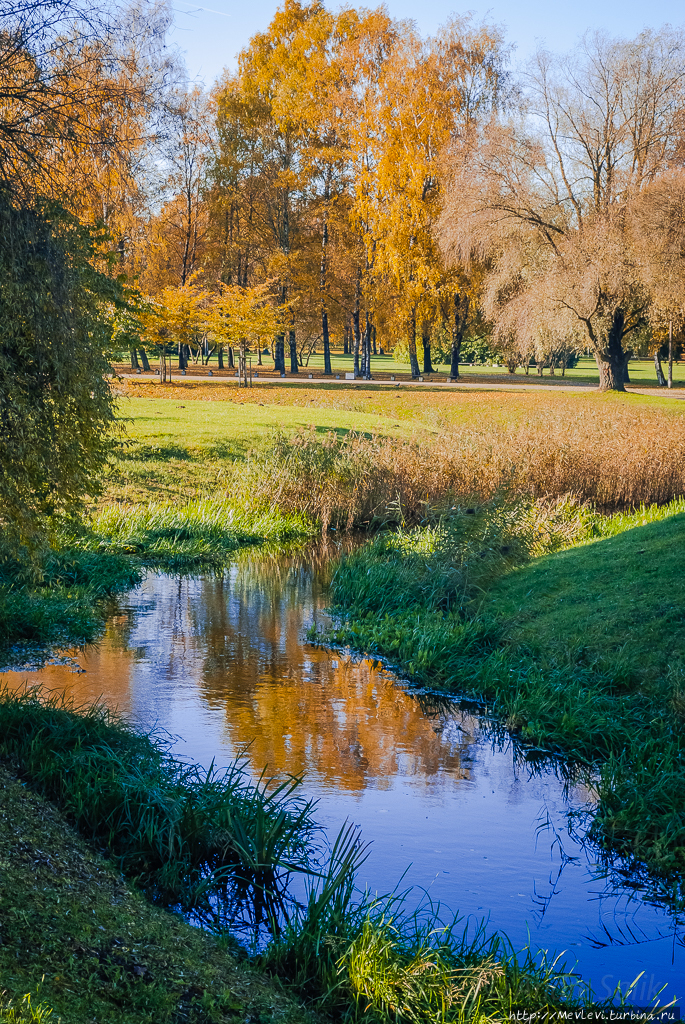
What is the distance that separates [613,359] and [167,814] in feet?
111

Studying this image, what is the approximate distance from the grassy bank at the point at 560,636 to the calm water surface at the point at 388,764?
410mm

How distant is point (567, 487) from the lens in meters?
16.1

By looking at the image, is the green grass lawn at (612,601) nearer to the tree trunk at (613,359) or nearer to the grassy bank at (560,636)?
the grassy bank at (560,636)

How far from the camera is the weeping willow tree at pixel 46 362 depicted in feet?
18.2

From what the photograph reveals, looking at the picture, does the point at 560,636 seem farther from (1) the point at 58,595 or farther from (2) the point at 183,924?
(1) the point at 58,595

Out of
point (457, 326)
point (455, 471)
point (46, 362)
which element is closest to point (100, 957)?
point (46, 362)

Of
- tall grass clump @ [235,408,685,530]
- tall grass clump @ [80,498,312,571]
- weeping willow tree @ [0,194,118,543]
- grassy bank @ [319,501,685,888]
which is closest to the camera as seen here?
weeping willow tree @ [0,194,118,543]

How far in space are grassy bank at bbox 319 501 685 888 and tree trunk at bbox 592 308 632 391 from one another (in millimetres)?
24252

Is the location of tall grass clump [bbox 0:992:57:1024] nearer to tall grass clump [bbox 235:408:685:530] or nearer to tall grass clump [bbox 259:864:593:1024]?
tall grass clump [bbox 259:864:593:1024]

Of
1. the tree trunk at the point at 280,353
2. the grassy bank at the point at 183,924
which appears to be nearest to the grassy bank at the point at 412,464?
the grassy bank at the point at 183,924

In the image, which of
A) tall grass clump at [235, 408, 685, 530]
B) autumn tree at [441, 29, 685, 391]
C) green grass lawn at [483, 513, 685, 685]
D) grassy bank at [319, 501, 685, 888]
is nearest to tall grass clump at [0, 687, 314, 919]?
grassy bank at [319, 501, 685, 888]

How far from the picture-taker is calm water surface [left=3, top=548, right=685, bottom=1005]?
497 centimetres

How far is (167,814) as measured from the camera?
529 cm

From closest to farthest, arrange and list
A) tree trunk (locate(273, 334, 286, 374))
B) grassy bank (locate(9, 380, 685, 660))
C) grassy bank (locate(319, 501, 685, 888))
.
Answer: grassy bank (locate(319, 501, 685, 888)), grassy bank (locate(9, 380, 685, 660)), tree trunk (locate(273, 334, 286, 374))
